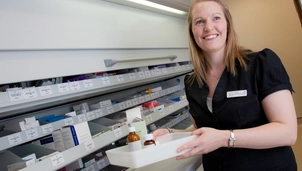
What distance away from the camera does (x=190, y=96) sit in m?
1.45

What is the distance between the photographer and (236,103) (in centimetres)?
119

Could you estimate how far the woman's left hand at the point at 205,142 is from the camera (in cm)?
95

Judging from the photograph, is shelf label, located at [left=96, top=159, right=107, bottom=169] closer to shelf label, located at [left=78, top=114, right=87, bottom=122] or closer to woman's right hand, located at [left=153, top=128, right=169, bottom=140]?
shelf label, located at [left=78, top=114, right=87, bottom=122]

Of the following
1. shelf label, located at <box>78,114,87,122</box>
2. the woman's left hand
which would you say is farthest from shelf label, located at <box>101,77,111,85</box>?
the woman's left hand

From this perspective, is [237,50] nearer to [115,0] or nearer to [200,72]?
[200,72]

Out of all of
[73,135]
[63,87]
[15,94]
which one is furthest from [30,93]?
[73,135]

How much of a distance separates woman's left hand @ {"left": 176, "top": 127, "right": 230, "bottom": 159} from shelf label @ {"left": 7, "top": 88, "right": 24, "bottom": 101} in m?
0.72

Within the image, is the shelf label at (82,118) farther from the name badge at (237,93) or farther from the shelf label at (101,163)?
the name badge at (237,93)

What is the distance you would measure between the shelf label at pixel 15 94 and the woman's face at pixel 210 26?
→ 933 millimetres

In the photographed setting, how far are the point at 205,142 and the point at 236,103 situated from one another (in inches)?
13.3

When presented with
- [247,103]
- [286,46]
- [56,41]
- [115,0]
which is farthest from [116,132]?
[286,46]

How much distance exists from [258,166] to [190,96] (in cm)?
53

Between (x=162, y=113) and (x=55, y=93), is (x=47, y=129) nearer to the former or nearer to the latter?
(x=55, y=93)

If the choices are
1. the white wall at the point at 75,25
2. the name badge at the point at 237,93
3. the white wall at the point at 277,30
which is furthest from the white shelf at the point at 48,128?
the white wall at the point at 277,30
